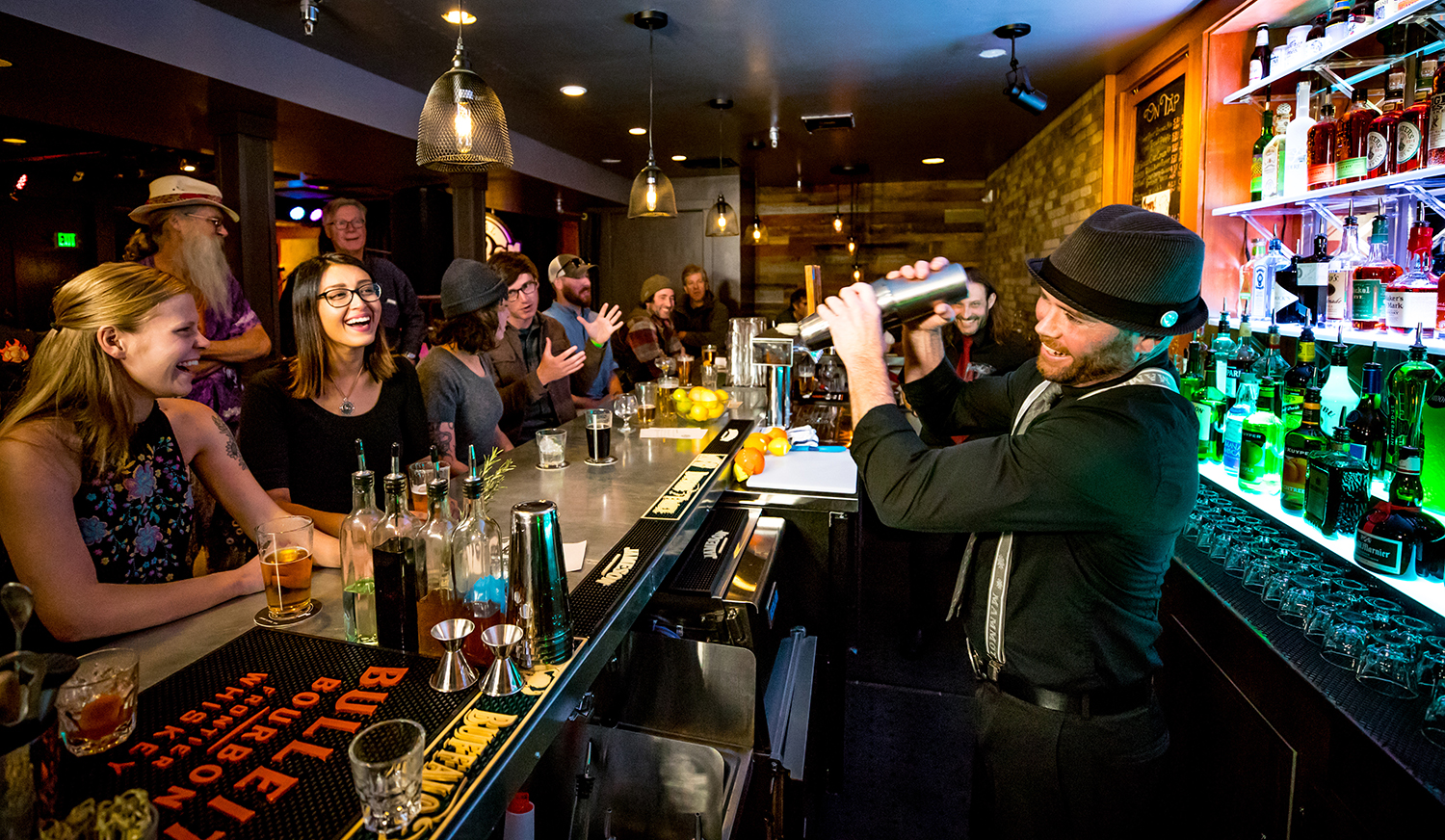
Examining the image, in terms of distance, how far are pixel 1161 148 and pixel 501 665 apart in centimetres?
427

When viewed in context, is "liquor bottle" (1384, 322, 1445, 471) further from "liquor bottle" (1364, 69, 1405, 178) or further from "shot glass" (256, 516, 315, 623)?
"shot glass" (256, 516, 315, 623)

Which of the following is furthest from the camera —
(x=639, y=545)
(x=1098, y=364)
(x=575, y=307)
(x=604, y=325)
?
(x=575, y=307)

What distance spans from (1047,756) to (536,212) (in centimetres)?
912

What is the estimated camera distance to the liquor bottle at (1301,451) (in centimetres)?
229

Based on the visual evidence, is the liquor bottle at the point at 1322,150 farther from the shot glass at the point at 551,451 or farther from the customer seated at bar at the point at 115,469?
the customer seated at bar at the point at 115,469

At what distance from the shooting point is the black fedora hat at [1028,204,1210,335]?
134 cm

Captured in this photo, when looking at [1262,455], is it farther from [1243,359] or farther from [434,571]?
[434,571]

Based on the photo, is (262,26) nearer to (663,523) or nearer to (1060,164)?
(663,523)

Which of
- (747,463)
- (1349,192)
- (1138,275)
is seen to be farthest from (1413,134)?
(747,463)

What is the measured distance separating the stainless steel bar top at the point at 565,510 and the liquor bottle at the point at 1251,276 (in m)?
2.02

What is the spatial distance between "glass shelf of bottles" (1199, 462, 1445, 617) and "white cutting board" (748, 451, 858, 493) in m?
1.18

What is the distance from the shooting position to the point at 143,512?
157 centimetres

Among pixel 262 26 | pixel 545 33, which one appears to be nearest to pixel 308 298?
pixel 545 33

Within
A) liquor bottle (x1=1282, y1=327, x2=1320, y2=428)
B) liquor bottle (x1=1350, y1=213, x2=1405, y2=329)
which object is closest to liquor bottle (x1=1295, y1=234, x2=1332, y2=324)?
liquor bottle (x1=1282, y1=327, x2=1320, y2=428)
